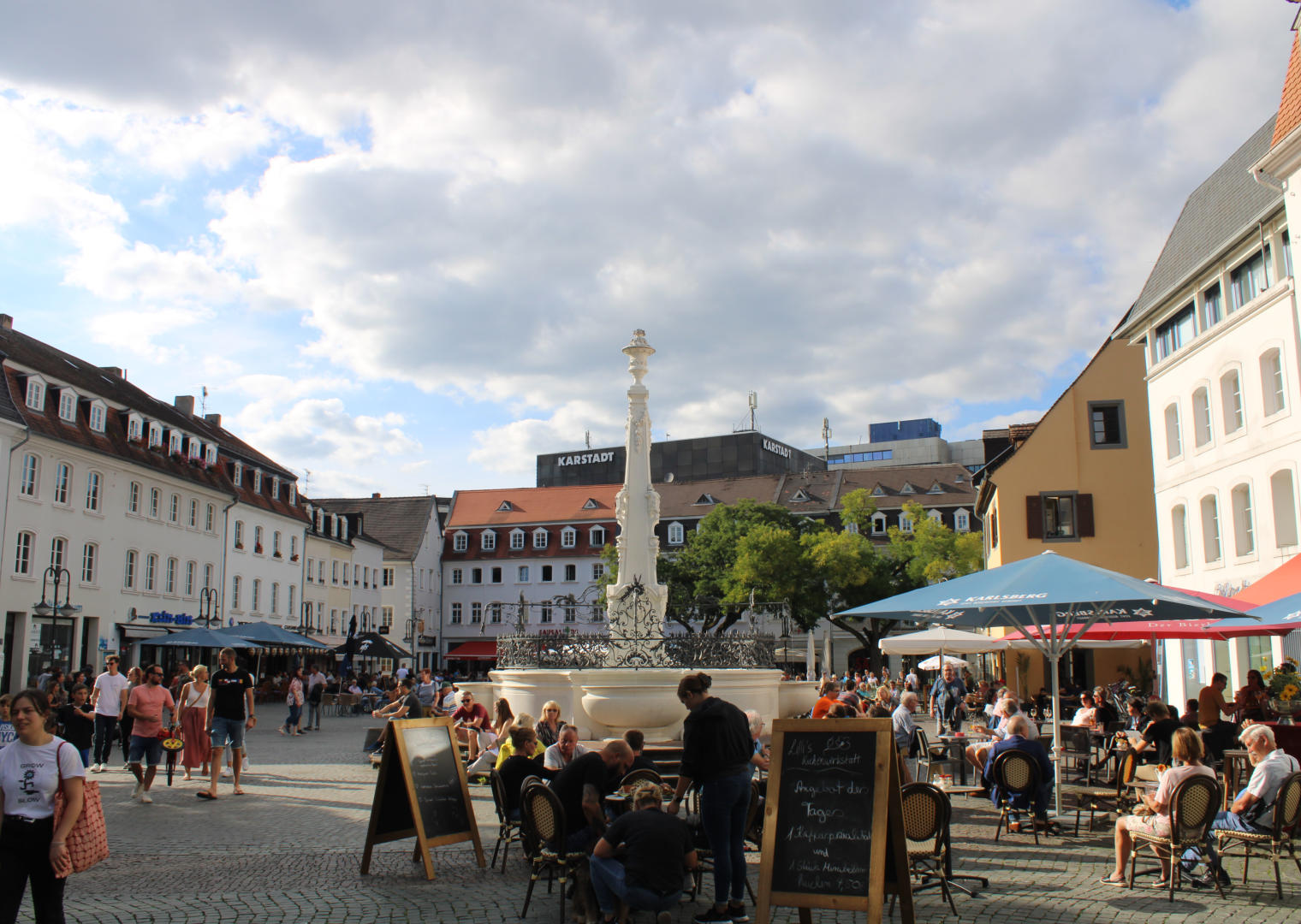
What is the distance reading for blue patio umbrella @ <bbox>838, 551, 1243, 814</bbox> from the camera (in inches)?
422

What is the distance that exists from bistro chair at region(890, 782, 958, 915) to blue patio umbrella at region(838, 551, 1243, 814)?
11.1 feet

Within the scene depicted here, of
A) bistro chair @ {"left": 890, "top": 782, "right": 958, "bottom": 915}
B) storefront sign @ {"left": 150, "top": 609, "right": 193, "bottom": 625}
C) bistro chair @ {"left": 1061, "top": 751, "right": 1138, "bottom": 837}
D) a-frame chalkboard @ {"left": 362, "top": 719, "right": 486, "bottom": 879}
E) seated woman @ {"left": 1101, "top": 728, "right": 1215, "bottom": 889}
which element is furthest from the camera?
storefront sign @ {"left": 150, "top": 609, "right": 193, "bottom": 625}

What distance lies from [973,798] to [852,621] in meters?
47.8

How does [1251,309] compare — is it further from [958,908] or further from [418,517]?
[418,517]

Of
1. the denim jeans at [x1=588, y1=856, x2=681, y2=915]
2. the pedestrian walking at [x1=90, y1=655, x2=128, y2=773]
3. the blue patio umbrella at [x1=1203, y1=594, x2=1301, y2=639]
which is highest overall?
the blue patio umbrella at [x1=1203, y1=594, x2=1301, y2=639]

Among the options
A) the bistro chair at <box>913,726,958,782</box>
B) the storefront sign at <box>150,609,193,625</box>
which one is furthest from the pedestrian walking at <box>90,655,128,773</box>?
the storefront sign at <box>150,609,193,625</box>

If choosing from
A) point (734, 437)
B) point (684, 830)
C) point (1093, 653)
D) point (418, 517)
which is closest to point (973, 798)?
point (684, 830)

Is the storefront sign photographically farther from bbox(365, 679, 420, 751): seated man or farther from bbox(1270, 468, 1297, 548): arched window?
bbox(1270, 468, 1297, 548): arched window

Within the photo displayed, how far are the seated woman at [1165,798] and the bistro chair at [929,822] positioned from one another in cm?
158

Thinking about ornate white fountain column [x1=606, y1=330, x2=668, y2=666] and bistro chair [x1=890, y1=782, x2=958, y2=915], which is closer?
bistro chair [x1=890, y1=782, x2=958, y2=915]

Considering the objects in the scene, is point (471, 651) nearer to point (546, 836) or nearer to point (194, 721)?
point (194, 721)

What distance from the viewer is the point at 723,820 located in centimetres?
717

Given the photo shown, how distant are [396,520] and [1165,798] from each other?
66.4 metres

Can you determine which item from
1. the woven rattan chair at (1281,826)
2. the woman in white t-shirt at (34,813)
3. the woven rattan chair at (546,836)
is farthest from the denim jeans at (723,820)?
the woven rattan chair at (1281,826)
